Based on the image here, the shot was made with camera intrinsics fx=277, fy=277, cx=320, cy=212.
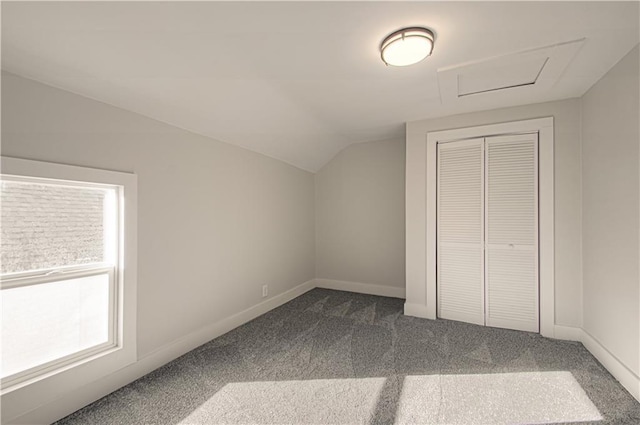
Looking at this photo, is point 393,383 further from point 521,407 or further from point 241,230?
point 241,230

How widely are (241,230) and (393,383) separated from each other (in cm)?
208

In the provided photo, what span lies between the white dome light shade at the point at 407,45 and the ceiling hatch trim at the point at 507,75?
0.50 meters

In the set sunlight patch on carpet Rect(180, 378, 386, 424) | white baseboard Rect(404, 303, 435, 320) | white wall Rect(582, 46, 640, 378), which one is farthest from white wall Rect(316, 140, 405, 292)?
sunlight patch on carpet Rect(180, 378, 386, 424)

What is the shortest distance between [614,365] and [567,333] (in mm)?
604

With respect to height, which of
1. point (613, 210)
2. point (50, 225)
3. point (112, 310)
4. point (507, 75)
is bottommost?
point (112, 310)

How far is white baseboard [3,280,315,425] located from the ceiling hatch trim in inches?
119

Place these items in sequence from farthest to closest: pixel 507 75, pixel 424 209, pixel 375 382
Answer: pixel 424 209 < pixel 507 75 < pixel 375 382

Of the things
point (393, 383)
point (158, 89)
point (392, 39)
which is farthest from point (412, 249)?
point (158, 89)

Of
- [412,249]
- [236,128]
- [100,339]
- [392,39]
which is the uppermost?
[392,39]

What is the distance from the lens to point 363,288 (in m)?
4.30

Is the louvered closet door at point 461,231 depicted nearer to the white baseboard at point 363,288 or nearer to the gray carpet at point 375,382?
the gray carpet at point 375,382

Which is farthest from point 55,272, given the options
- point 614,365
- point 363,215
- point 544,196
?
point 544,196

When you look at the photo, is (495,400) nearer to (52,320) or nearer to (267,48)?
(267,48)

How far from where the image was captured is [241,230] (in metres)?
3.12
